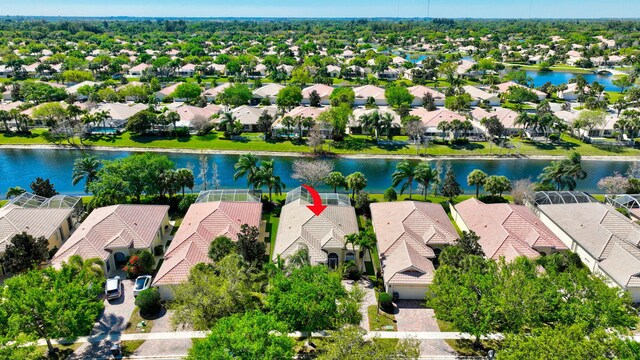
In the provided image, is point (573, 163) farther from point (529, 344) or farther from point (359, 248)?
point (529, 344)

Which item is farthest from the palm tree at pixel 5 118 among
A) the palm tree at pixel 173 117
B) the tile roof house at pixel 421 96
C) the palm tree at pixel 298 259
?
the tile roof house at pixel 421 96

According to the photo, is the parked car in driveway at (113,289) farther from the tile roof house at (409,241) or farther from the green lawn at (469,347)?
the green lawn at (469,347)

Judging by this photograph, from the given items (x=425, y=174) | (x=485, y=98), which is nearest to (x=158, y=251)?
(x=425, y=174)

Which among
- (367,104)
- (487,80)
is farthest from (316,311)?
(487,80)

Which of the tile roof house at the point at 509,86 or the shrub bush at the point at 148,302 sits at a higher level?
the tile roof house at the point at 509,86

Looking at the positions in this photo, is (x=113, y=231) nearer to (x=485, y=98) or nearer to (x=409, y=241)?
(x=409, y=241)

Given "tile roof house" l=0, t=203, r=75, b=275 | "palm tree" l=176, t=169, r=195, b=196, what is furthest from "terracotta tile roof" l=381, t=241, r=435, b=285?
"tile roof house" l=0, t=203, r=75, b=275
